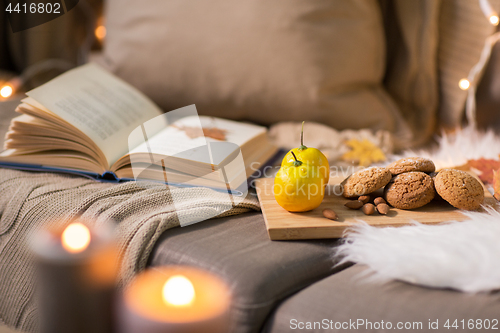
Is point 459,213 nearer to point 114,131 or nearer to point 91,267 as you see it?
point 91,267

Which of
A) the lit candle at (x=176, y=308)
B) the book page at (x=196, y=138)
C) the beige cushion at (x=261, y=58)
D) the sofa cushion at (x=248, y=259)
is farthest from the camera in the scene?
the beige cushion at (x=261, y=58)

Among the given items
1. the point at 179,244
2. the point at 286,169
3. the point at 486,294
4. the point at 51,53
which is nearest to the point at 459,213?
the point at 486,294

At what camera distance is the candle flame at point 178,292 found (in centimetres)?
41

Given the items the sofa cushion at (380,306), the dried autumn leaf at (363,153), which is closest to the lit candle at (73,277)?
the sofa cushion at (380,306)

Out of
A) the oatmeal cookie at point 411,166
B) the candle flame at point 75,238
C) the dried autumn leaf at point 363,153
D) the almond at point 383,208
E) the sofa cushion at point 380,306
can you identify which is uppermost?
the oatmeal cookie at point 411,166

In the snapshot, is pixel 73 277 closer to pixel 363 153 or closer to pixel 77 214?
pixel 77 214

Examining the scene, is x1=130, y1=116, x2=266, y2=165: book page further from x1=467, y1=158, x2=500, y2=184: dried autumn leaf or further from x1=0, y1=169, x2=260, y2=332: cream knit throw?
x1=467, y1=158, x2=500, y2=184: dried autumn leaf

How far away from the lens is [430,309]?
1.51 feet

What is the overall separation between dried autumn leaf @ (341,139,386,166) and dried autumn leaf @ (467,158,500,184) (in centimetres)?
19

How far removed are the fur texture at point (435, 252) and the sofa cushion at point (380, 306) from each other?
15 millimetres

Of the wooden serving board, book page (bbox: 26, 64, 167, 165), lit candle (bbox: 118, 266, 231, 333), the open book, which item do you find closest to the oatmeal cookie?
the wooden serving board

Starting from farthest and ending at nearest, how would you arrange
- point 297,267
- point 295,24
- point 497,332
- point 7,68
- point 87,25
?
point 87,25 → point 7,68 → point 295,24 → point 297,267 → point 497,332

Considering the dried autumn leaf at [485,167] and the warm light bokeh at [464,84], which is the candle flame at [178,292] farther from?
the warm light bokeh at [464,84]

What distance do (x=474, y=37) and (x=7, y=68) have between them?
1.47m
